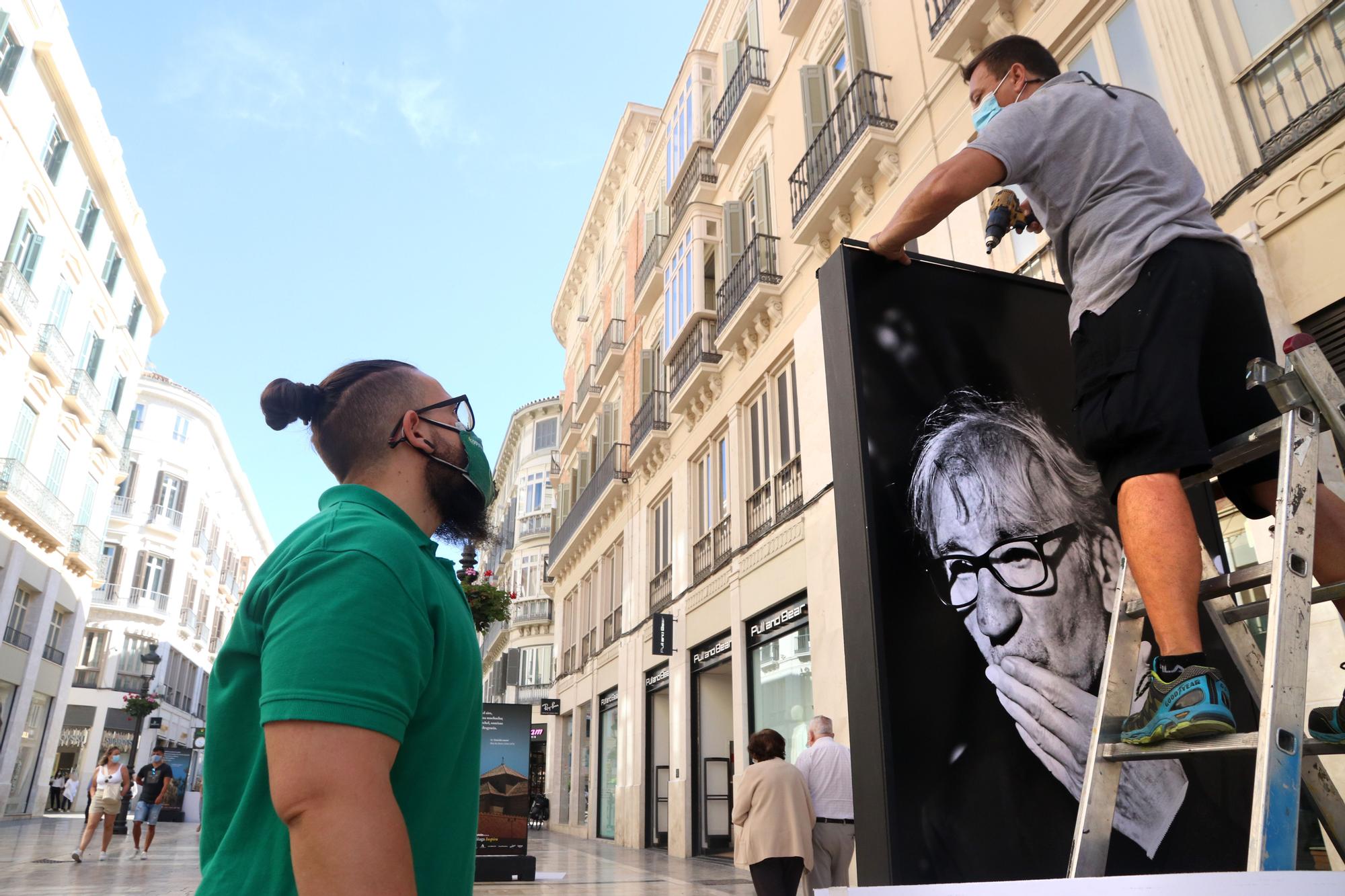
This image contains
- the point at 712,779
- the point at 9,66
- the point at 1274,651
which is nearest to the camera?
the point at 1274,651

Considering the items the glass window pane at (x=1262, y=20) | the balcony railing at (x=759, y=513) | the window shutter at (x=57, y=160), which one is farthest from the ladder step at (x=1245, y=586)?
the window shutter at (x=57, y=160)

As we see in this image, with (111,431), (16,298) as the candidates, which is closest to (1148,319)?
(16,298)

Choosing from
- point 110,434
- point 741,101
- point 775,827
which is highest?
point 110,434

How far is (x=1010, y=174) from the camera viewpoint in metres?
2.33

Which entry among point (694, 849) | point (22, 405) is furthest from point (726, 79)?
point (22, 405)

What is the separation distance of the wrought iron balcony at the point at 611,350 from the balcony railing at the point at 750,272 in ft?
26.8

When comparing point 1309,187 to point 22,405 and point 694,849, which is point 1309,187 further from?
point 22,405

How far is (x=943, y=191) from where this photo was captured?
87.2 inches

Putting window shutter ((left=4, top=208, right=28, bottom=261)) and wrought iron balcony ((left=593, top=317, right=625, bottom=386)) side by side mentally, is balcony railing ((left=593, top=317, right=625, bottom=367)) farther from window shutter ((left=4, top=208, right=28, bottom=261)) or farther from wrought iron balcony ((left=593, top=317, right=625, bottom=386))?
window shutter ((left=4, top=208, right=28, bottom=261))

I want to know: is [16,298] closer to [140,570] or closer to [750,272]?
[750,272]

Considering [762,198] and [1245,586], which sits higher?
[762,198]

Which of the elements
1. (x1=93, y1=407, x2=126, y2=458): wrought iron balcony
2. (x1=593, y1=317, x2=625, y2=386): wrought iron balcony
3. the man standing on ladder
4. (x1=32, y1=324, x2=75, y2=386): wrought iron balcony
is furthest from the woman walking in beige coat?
(x1=93, y1=407, x2=126, y2=458): wrought iron balcony

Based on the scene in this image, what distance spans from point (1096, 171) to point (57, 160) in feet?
105

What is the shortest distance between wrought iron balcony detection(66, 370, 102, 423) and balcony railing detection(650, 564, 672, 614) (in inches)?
838
